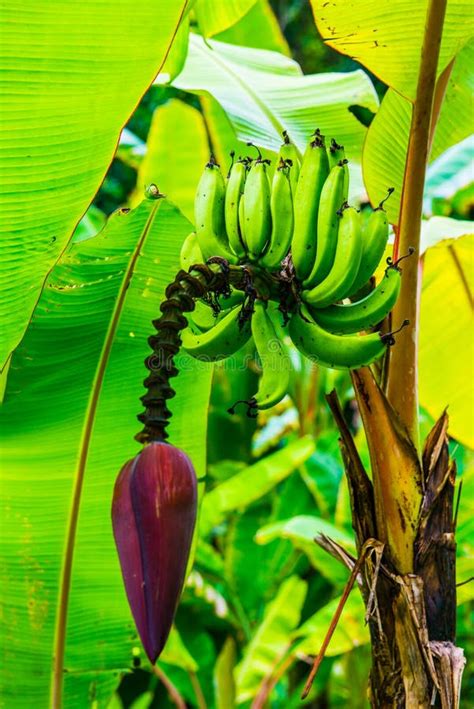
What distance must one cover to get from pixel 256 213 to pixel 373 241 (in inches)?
4.8

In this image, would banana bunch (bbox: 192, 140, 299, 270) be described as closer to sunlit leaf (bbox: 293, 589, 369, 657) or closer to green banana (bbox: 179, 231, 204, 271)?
green banana (bbox: 179, 231, 204, 271)

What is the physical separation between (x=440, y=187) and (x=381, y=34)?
0.95 metres

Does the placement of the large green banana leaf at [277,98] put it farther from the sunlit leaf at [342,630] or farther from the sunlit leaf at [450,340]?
the sunlit leaf at [342,630]

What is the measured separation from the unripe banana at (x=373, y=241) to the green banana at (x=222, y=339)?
0.43 feet

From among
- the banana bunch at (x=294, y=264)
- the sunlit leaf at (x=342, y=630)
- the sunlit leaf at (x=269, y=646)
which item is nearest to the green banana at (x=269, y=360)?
the banana bunch at (x=294, y=264)

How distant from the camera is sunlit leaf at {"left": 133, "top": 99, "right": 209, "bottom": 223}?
191 centimetres

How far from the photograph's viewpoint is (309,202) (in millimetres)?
759

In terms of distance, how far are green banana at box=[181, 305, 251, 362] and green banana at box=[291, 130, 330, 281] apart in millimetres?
85

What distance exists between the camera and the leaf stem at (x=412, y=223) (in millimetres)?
845

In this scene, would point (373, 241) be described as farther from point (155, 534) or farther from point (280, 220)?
point (155, 534)

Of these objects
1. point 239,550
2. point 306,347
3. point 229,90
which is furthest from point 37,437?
point 239,550

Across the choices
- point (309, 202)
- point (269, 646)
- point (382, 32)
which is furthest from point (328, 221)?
point (269, 646)

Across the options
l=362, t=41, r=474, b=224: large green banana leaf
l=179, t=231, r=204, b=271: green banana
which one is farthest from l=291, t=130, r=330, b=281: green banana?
l=362, t=41, r=474, b=224: large green banana leaf

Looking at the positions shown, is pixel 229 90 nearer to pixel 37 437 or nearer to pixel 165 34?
pixel 165 34
